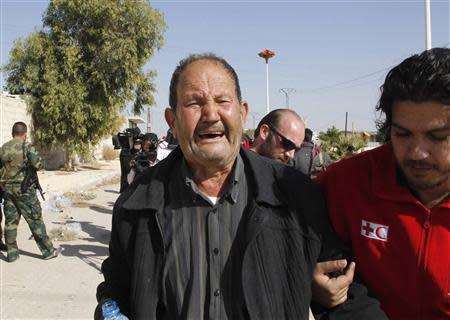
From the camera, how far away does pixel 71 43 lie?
67.0 ft

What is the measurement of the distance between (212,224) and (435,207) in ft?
2.62

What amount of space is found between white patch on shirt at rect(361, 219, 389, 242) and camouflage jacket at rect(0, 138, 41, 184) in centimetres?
615

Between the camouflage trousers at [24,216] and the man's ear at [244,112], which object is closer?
the man's ear at [244,112]

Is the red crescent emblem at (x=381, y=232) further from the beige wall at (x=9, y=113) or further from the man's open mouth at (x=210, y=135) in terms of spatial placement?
the beige wall at (x=9, y=113)

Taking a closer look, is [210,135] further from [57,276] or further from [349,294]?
[57,276]

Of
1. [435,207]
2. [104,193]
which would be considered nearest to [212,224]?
[435,207]

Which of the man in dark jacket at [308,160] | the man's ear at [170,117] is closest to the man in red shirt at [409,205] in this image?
the man's ear at [170,117]

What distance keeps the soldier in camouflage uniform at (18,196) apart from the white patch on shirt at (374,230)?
239 inches

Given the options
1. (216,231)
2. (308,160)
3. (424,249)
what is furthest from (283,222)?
(308,160)

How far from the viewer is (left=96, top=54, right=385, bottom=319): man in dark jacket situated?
171 cm

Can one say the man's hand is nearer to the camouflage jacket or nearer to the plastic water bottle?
the plastic water bottle

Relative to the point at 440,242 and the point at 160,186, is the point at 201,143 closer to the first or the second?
the point at 160,186

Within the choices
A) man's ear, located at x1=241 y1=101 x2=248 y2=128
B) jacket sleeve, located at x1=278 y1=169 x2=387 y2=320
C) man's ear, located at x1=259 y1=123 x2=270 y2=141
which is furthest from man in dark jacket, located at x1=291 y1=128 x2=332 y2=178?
jacket sleeve, located at x1=278 y1=169 x2=387 y2=320

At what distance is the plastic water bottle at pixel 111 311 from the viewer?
1791 mm
